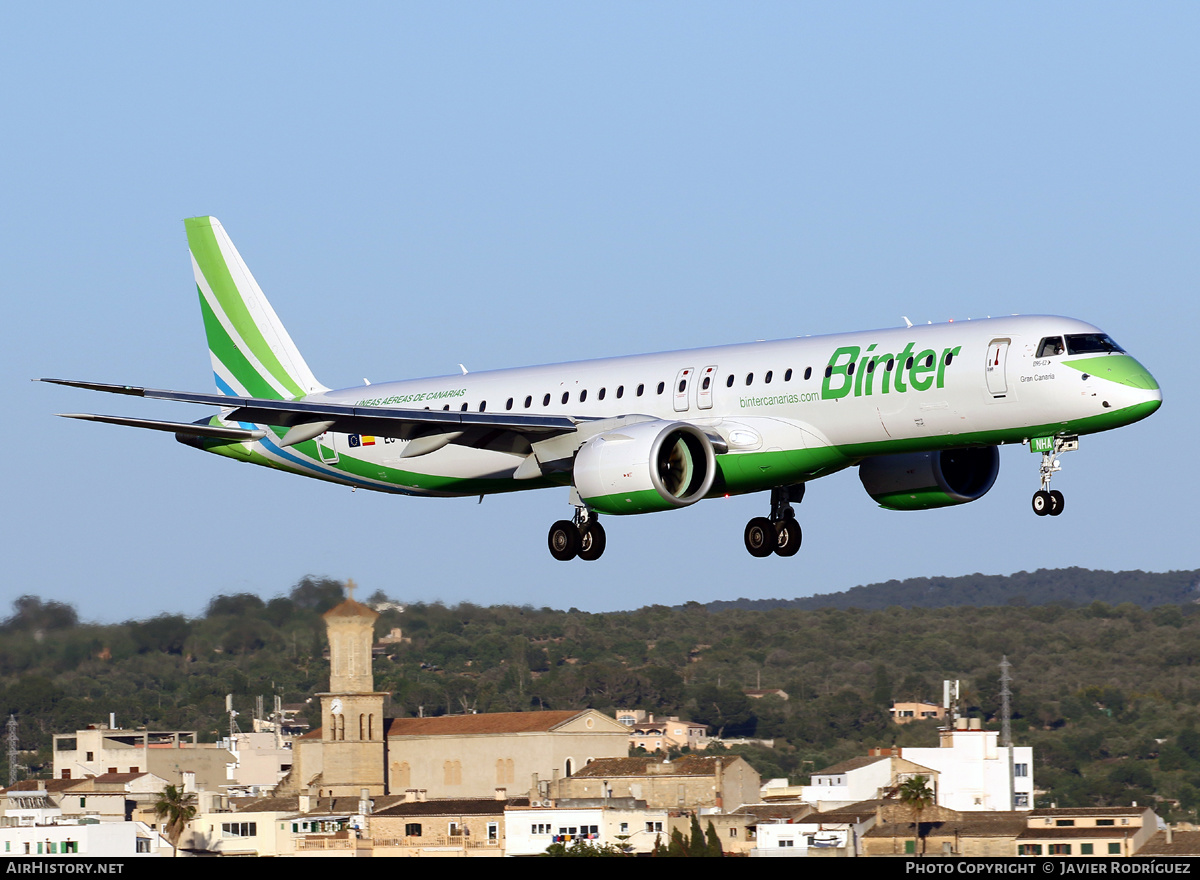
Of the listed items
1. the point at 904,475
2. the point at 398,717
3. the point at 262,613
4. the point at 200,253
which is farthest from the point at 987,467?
the point at 398,717

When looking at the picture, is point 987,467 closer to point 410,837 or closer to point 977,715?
point 410,837

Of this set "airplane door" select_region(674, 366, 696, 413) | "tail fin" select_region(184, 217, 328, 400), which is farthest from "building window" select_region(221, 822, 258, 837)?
Result: "airplane door" select_region(674, 366, 696, 413)

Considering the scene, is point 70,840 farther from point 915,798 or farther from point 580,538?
point 580,538

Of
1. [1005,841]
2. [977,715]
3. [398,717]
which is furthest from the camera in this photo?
[977,715]

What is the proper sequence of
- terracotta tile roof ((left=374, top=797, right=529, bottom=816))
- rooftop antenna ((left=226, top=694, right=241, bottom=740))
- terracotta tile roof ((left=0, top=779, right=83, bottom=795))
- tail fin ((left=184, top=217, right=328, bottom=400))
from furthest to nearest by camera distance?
terracotta tile roof ((left=0, top=779, right=83, bottom=795)) → terracotta tile roof ((left=374, top=797, right=529, bottom=816)) → rooftop antenna ((left=226, top=694, right=241, bottom=740)) → tail fin ((left=184, top=217, right=328, bottom=400))

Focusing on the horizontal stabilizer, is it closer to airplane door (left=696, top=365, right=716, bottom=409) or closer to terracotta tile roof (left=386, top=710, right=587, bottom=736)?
airplane door (left=696, top=365, right=716, bottom=409)

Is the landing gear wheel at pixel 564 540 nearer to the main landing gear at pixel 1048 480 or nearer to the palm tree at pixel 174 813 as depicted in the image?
the main landing gear at pixel 1048 480

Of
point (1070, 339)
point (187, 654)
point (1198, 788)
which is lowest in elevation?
point (1198, 788)
